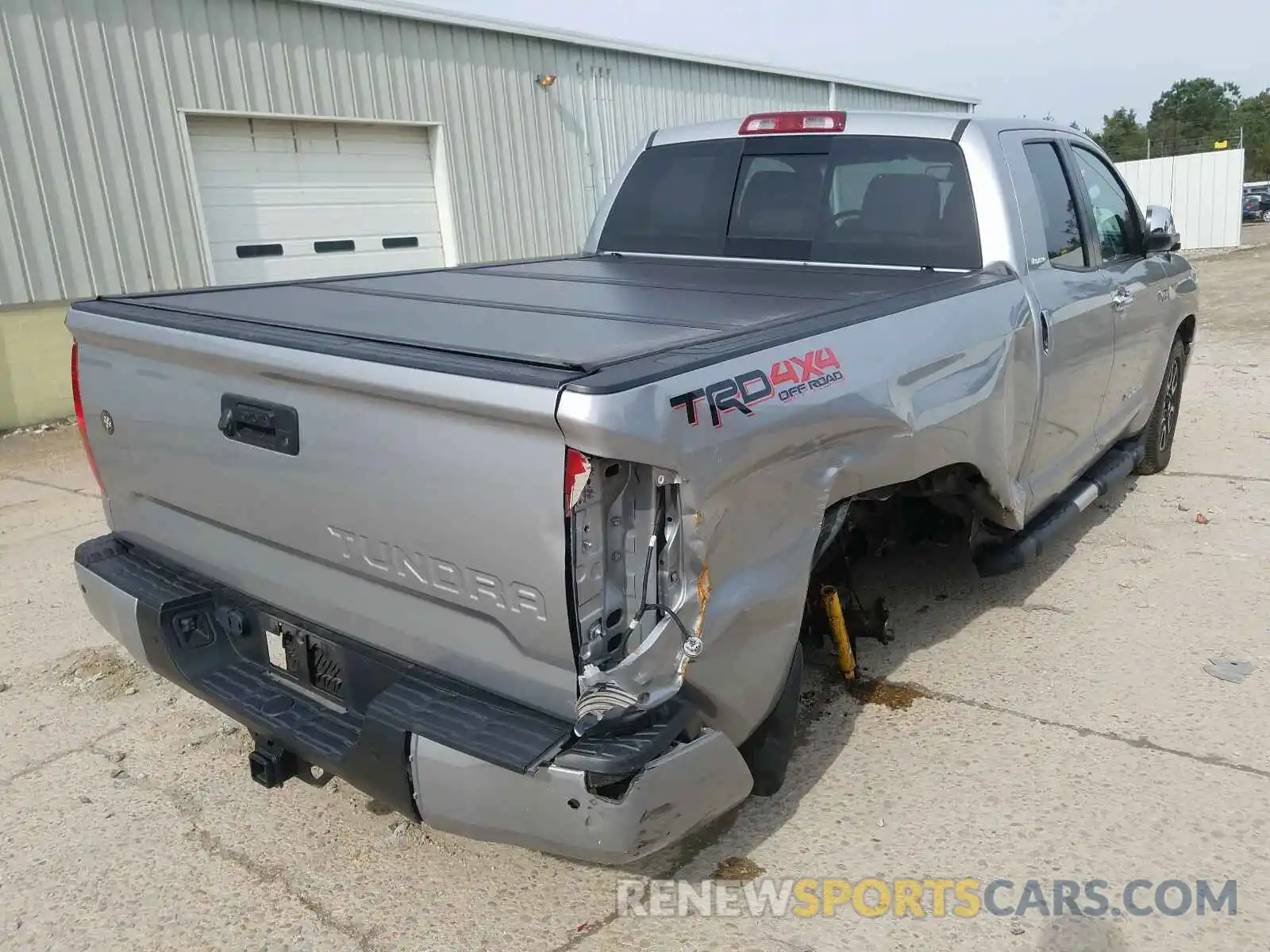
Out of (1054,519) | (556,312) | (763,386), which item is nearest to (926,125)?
(1054,519)

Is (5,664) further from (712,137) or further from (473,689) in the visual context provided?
(712,137)

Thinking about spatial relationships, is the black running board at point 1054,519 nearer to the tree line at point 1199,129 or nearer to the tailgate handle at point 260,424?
the tailgate handle at point 260,424

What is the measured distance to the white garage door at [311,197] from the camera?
32.9ft

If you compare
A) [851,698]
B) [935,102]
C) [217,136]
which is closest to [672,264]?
[851,698]

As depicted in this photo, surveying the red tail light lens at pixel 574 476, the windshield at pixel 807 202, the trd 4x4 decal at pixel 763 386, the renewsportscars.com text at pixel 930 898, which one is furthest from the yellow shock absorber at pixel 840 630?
the red tail light lens at pixel 574 476

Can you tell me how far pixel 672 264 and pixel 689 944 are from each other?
9.70 feet

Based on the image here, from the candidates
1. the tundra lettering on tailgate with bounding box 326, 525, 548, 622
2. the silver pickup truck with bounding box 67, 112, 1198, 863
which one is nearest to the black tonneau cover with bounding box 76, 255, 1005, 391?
the silver pickup truck with bounding box 67, 112, 1198, 863

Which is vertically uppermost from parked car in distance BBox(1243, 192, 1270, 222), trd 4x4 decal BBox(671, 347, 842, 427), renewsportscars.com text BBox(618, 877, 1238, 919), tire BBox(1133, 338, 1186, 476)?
trd 4x4 decal BBox(671, 347, 842, 427)

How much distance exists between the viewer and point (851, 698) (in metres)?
3.67

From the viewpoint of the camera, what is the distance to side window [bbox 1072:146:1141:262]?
4742 millimetres

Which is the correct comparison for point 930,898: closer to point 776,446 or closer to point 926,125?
point 776,446

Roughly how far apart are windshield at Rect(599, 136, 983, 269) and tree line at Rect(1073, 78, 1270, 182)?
2260 inches

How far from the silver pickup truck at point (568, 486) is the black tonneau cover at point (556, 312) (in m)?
0.02

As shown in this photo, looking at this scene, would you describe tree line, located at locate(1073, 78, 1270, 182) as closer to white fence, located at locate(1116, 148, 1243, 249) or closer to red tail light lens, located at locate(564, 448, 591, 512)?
white fence, located at locate(1116, 148, 1243, 249)
